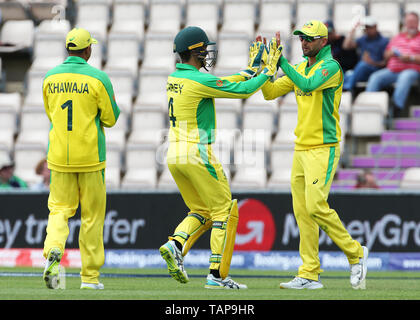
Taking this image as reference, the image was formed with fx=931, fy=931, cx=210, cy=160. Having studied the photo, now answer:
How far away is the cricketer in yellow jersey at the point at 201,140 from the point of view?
344 inches

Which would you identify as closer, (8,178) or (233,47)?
(8,178)

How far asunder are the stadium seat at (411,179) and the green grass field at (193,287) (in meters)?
2.17

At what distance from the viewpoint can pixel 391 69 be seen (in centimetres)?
1560

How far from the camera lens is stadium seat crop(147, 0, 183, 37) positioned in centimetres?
1753

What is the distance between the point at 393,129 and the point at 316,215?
7100mm

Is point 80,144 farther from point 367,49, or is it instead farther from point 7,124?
point 367,49

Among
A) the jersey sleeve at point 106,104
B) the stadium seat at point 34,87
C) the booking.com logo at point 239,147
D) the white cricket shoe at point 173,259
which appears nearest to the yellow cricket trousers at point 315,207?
the white cricket shoe at point 173,259

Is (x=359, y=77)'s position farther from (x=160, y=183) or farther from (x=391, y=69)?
(x=160, y=183)

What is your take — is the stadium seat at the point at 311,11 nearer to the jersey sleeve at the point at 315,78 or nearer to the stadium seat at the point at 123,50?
the stadium seat at the point at 123,50

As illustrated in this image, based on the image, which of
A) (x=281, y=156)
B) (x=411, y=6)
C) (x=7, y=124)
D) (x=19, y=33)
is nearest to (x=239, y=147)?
→ (x=281, y=156)

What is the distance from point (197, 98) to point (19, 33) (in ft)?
32.5

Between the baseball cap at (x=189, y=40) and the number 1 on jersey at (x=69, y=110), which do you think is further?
the baseball cap at (x=189, y=40)

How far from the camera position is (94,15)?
17.9 metres

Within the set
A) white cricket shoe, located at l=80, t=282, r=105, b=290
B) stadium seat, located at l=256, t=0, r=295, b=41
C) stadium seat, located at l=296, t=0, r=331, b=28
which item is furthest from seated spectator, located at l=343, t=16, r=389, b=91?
white cricket shoe, located at l=80, t=282, r=105, b=290
